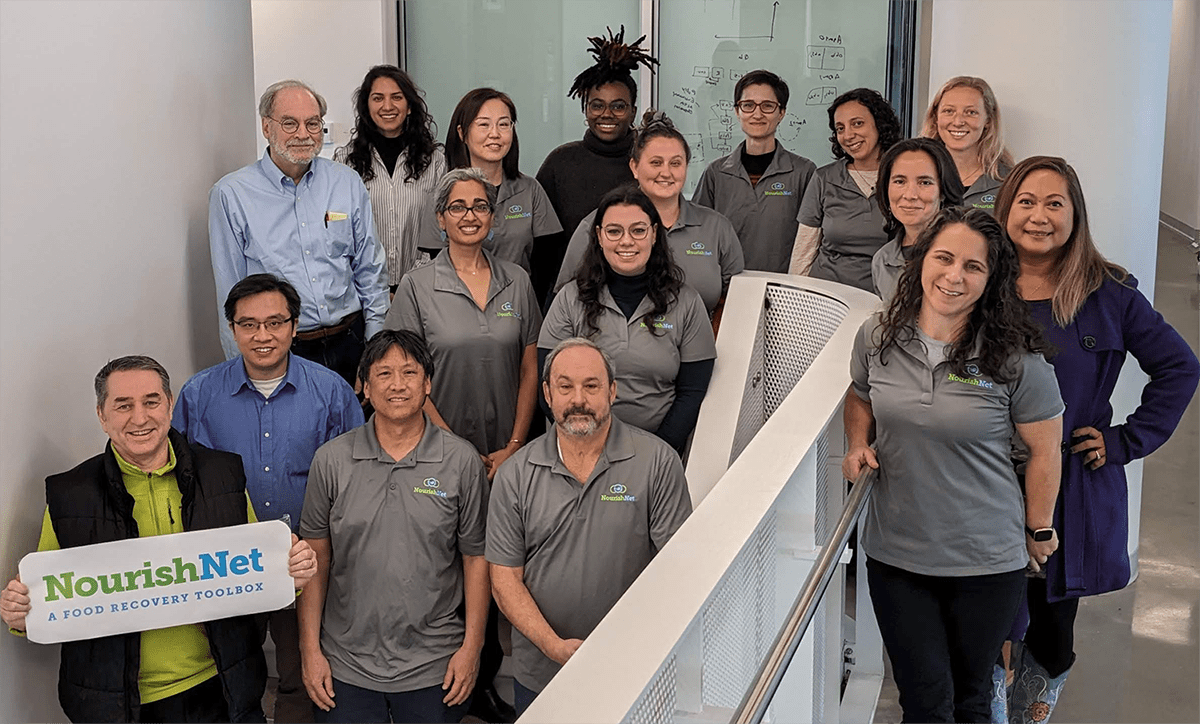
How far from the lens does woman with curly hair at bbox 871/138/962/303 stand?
13.5ft

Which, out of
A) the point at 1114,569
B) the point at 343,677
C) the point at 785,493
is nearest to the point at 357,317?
the point at 343,677

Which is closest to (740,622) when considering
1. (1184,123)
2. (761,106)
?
(761,106)

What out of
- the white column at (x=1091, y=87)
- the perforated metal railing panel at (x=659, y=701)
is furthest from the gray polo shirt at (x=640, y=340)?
the perforated metal railing panel at (x=659, y=701)

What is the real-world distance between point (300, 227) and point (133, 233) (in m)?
0.61

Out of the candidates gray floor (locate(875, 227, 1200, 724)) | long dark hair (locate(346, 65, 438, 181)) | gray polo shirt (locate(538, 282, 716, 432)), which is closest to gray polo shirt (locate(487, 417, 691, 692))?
gray polo shirt (locate(538, 282, 716, 432))

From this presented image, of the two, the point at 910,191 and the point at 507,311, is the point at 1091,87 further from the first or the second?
the point at 507,311

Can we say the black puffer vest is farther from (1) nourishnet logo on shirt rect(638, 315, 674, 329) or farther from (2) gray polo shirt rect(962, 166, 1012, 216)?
(2) gray polo shirt rect(962, 166, 1012, 216)

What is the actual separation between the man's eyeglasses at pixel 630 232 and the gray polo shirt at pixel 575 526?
93 centimetres

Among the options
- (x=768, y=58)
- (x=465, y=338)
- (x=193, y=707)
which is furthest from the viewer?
(x=768, y=58)

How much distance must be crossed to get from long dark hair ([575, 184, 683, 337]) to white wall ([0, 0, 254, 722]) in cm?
158

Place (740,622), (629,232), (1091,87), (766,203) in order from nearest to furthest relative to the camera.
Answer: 1. (740,622)
2. (629,232)
3. (1091,87)
4. (766,203)

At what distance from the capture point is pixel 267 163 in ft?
15.0

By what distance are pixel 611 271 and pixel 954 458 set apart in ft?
4.90

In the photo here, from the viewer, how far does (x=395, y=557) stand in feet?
11.9
